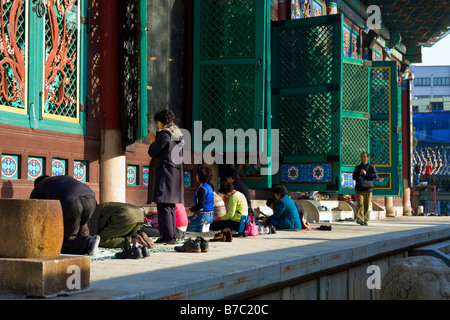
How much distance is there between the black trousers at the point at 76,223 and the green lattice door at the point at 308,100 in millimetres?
7737

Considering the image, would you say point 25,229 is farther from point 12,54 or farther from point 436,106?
point 436,106

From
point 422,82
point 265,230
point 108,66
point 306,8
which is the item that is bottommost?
point 265,230

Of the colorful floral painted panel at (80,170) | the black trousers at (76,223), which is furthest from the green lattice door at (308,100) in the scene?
the black trousers at (76,223)

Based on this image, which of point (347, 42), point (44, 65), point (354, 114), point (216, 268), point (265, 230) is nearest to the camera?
point (216, 268)

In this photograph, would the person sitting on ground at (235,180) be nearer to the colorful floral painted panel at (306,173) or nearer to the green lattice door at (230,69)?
the green lattice door at (230,69)

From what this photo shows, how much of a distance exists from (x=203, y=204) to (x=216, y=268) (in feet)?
14.0

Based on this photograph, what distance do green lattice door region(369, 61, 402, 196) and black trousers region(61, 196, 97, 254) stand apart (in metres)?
11.7

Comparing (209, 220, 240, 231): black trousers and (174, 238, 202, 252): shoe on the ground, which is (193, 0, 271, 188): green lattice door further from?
(174, 238, 202, 252): shoe on the ground

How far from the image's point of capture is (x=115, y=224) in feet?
23.5

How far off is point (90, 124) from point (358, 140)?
762 centimetres

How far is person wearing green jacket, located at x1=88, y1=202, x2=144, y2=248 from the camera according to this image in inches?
279

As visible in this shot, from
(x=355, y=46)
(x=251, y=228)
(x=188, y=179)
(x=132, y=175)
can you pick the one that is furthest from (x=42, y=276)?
(x=355, y=46)
